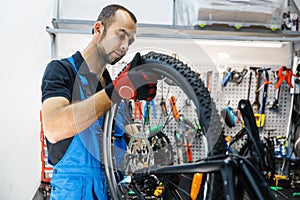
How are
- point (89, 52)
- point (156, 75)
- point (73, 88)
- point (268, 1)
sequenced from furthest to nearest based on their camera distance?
point (268, 1) → point (89, 52) → point (73, 88) → point (156, 75)

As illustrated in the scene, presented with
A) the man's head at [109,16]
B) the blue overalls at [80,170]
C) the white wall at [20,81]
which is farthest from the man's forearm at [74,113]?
the white wall at [20,81]

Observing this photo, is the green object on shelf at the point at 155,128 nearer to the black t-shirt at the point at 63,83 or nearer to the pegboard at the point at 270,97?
the black t-shirt at the point at 63,83

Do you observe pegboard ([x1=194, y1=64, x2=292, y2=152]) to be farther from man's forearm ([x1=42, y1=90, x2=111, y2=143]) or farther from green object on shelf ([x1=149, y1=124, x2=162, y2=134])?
man's forearm ([x1=42, y1=90, x2=111, y2=143])

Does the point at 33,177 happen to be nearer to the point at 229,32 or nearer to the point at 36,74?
the point at 36,74

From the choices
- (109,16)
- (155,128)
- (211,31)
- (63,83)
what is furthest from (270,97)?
(63,83)

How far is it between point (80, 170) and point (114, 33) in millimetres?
321

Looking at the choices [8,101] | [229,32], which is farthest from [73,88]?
[8,101]

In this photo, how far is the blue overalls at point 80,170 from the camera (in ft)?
2.47

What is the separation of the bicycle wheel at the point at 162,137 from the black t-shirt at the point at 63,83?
0.09 metres

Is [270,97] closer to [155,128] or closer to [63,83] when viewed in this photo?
[155,128]

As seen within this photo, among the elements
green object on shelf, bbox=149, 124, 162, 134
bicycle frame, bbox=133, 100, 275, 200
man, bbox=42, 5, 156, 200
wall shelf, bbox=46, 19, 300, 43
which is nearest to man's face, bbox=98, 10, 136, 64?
man, bbox=42, 5, 156, 200

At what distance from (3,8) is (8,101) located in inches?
20.4

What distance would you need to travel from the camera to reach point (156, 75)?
0.55 meters

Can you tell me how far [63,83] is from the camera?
683mm
